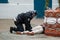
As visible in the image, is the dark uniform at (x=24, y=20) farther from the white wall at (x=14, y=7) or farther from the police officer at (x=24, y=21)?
the white wall at (x=14, y=7)

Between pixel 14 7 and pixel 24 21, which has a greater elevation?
Result: pixel 24 21

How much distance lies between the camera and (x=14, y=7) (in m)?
15.3

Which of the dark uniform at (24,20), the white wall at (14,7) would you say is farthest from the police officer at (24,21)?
Answer: the white wall at (14,7)

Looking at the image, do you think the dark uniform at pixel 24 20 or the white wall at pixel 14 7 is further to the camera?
the white wall at pixel 14 7

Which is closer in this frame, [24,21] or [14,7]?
[24,21]

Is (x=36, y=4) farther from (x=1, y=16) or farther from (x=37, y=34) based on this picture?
(x=37, y=34)

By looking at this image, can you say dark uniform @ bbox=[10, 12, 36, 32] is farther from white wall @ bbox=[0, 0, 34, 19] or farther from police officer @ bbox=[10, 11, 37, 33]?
white wall @ bbox=[0, 0, 34, 19]

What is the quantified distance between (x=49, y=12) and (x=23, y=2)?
6444 mm

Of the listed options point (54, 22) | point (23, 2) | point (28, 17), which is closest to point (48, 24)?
point (54, 22)

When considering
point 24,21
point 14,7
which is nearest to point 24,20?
point 24,21

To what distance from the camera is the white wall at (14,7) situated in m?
15.3

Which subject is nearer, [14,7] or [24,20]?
[24,20]

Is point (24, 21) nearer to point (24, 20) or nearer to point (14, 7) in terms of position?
point (24, 20)

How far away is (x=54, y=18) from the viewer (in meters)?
8.95
